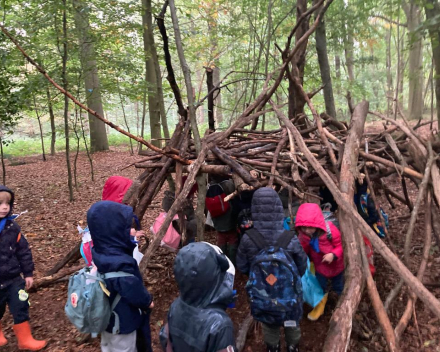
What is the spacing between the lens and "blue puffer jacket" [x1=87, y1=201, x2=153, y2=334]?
7.54 ft

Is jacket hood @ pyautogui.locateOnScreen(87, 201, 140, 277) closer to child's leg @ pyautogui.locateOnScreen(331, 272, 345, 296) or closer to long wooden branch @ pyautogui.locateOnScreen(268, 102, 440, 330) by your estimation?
long wooden branch @ pyautogui.locateOnScreen(268, 102, 440, 330)

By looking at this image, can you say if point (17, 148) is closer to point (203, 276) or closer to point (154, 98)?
point (154, 98)

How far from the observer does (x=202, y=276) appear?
1.78m

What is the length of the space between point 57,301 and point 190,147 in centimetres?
278

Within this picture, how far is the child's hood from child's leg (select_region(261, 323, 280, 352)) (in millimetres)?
1537

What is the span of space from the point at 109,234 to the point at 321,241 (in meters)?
2.16

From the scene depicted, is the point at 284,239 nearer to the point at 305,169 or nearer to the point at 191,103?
the point at 305,169

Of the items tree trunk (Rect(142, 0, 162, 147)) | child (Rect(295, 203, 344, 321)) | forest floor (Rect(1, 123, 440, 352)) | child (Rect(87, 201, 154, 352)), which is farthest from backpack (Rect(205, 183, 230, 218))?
tree trunk (Rect(142, 0, 162, 147))

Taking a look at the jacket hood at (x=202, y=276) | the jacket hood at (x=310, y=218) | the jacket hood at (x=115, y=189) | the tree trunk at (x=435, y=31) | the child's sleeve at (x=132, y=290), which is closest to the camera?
the jacket hood at (x=202, y=276)

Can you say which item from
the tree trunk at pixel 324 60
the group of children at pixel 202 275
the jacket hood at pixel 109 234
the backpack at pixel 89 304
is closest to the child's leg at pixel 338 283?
the group of children at pixel 202 275

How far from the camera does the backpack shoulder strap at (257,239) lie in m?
2.66

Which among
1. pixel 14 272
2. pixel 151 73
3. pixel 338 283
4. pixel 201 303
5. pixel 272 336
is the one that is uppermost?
pixel 151 73

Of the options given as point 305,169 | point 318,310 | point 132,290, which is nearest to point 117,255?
point 132,290

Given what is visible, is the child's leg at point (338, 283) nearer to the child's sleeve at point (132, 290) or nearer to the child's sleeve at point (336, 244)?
the child's sleeve at point (336, 244)
